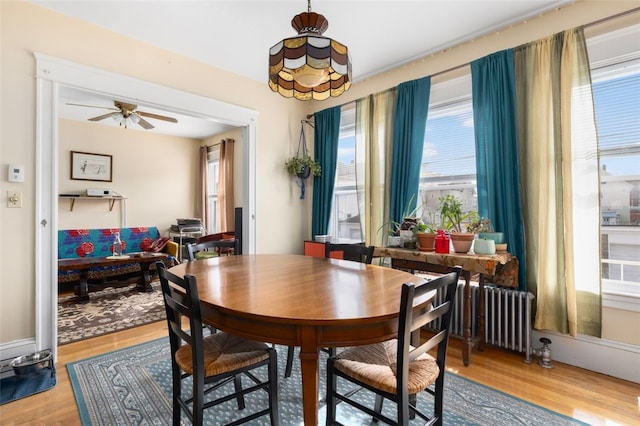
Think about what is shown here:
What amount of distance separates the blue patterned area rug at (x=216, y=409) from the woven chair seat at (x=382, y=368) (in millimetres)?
520

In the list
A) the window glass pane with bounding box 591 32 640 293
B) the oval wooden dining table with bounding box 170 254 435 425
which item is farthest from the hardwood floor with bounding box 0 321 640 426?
the oval wooden dining table with bounding box 170 254 435 425

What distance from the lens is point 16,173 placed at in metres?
2.31

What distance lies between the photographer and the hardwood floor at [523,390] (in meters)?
1.76

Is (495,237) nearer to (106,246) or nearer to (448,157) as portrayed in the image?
(448,157)

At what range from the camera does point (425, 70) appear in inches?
124

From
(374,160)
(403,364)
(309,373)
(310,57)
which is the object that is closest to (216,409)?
(309,373)

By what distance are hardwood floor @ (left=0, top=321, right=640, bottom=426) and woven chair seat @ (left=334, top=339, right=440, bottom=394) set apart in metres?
1.06

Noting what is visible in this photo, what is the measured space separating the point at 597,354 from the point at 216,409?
2.59 meters

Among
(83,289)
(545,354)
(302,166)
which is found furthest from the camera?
(302,166)

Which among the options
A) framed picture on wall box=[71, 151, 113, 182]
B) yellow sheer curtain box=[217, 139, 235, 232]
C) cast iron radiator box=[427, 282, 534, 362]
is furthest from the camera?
yellow sheer curtain box=[217, 139, 235, 232]

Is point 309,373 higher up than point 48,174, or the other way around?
point 48,174

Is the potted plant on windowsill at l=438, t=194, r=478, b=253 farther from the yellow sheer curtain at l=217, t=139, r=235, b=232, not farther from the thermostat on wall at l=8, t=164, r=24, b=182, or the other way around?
the yellow sheer curtain at l=217, t=139, r=235, b=232

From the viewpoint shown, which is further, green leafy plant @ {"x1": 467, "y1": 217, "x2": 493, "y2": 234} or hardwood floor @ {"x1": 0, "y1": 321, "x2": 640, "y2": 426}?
green leafy plant @ {"x1": 467, "y1": 217, "x2": 493, "y2": 234}

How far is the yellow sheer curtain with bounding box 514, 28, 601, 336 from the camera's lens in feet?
7.28
